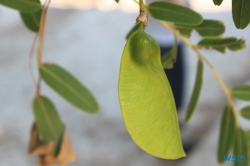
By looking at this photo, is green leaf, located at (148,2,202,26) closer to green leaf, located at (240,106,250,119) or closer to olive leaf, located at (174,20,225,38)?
olive leaf, located at (174,20,225,38)

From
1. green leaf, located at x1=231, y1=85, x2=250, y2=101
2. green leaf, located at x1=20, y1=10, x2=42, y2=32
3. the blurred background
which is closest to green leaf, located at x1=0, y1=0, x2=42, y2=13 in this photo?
green leaf, located at x1=20, y1=10, x2=42, y2=32

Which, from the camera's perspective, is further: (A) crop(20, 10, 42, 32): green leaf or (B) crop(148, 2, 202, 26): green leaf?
(A) crop(20, 10, 42, 32): green leaf

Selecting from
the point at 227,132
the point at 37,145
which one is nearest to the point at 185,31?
the point at 227,132

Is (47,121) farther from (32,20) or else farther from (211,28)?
(211,28)

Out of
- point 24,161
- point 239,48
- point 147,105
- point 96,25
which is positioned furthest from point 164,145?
→ point 96,25

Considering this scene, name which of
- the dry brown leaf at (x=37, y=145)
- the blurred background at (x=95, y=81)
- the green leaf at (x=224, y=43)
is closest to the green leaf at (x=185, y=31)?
the green leaf at (x=224, y=43)

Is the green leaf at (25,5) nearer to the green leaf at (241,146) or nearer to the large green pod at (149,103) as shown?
the large green pod at (149,103)
